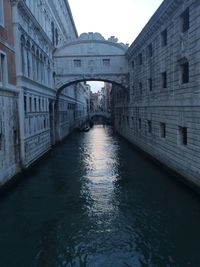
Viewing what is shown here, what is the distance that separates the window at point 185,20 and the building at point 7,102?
756cm

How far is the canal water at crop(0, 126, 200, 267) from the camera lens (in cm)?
735

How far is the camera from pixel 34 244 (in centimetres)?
803

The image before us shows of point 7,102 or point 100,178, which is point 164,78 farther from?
point 7,102

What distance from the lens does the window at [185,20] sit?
12.8 m

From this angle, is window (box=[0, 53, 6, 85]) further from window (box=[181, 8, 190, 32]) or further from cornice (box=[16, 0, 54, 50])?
window (box=[181, 8, 190, 32])

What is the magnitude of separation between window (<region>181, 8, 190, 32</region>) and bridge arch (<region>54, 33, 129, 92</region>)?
14.6 meters

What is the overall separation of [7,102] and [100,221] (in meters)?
6.74

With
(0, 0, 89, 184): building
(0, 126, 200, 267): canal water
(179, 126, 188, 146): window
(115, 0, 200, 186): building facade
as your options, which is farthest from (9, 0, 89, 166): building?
(179, 126, 188, 146): window

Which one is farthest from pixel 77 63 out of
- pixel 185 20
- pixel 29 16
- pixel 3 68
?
pixel 185 20

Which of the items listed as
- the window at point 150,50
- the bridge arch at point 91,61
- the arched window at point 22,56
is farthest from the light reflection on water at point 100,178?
the bridge arch at point 91,61

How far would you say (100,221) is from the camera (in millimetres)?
9516

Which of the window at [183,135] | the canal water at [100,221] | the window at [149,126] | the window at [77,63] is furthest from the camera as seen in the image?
the window at [77,63]

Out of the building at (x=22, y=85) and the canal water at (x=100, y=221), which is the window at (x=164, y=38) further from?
the building at (x=22, y=85)

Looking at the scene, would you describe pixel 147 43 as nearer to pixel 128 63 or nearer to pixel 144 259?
pixel 128 63
